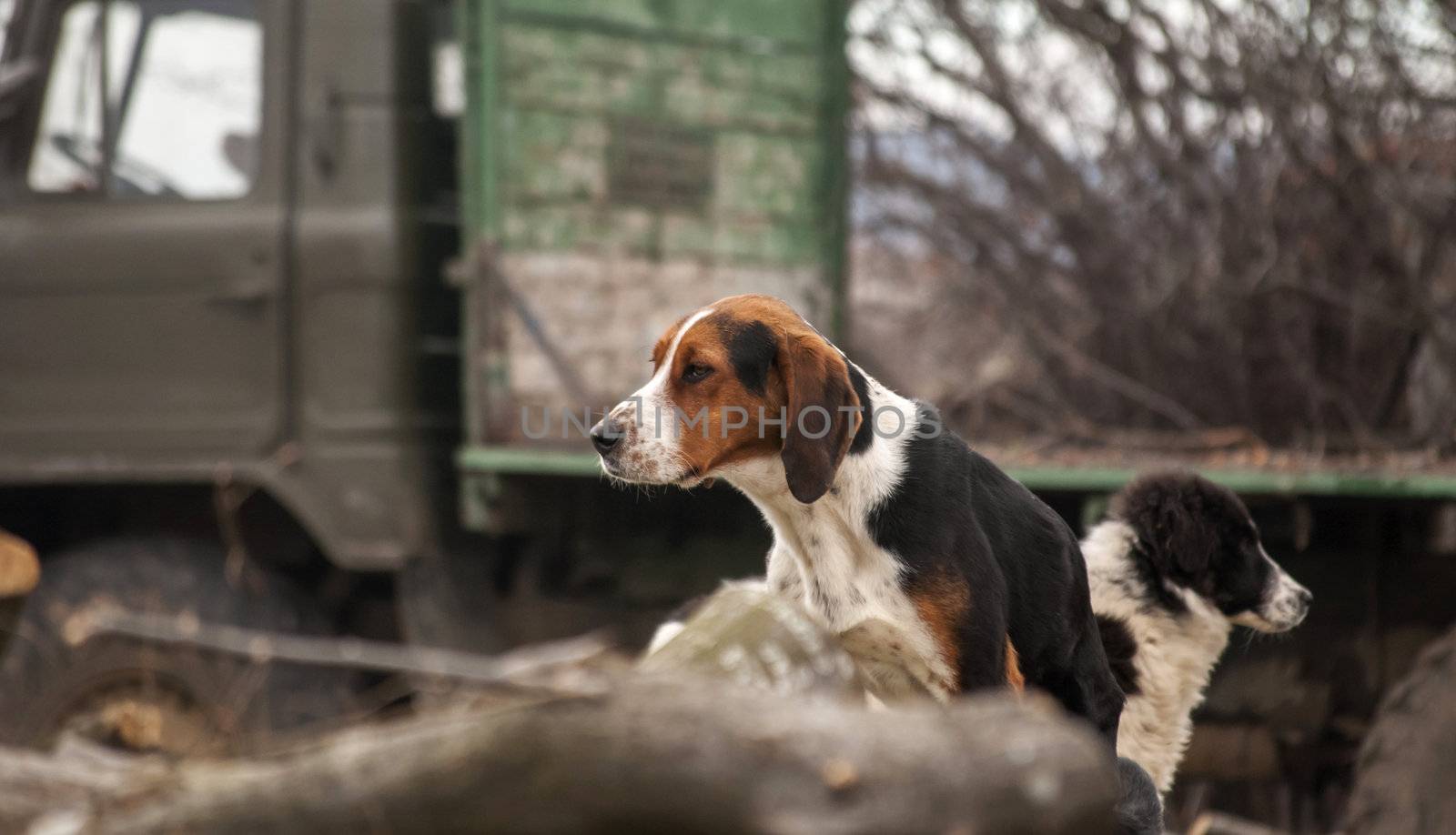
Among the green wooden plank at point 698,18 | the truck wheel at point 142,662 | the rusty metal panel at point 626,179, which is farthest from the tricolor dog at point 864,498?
the green wooden plank at point 698,18

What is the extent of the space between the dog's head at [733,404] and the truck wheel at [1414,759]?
198 centimetres

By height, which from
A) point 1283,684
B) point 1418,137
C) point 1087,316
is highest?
point 1418,137

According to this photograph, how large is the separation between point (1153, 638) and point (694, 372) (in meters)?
1.39

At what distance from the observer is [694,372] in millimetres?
2797

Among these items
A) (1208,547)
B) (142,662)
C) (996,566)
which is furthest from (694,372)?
(142,662)

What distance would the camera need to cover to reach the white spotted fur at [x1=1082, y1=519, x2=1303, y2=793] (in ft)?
11.3

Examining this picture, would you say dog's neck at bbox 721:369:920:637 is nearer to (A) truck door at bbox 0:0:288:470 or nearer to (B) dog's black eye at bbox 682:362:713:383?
(B) dog's black eye at bbox 682:362:713:383

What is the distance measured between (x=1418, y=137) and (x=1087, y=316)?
1950 millimetres

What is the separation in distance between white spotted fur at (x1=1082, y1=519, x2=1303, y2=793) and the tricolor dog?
584 mm

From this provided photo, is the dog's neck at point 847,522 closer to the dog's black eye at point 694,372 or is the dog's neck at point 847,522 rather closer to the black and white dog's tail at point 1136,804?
the dog's black eye at point 694,372

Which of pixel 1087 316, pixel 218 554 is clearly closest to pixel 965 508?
pixel 218 554

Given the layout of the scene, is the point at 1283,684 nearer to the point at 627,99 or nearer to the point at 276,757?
the point at 627,99

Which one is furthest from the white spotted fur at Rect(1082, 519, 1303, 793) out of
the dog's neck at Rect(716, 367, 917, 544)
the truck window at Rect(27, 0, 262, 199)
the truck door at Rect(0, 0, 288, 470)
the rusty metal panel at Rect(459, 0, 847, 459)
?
the truck window at Rect(27, 0, 262, 199)

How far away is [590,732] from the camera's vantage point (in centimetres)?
165
